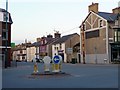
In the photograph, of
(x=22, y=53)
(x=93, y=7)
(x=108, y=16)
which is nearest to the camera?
(x=108, y=16)

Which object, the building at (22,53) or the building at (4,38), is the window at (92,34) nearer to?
the building at (4,38)

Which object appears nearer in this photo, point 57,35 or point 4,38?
point 4,38

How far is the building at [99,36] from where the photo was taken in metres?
59.6

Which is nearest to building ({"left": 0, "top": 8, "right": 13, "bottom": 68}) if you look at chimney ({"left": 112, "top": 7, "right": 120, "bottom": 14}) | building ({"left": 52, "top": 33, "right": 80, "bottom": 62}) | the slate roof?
the slate roof

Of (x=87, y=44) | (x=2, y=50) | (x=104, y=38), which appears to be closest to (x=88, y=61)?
(x=87, y=44)

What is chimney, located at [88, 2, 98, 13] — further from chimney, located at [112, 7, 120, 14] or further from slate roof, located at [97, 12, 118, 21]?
chimney, located at [112, 7, 120, 14]

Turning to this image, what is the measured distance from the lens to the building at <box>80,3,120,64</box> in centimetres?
5956

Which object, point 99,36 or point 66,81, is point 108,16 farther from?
point 66,81

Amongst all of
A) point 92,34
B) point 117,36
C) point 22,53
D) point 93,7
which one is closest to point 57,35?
point 22,53

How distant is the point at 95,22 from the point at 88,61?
9.27m

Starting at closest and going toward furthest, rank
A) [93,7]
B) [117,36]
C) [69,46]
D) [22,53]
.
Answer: [117,36], [93,7], [69,46], [22,53]

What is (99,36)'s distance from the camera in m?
63.2

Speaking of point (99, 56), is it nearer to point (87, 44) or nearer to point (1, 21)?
point (87, 44)

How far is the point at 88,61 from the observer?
223 ft
